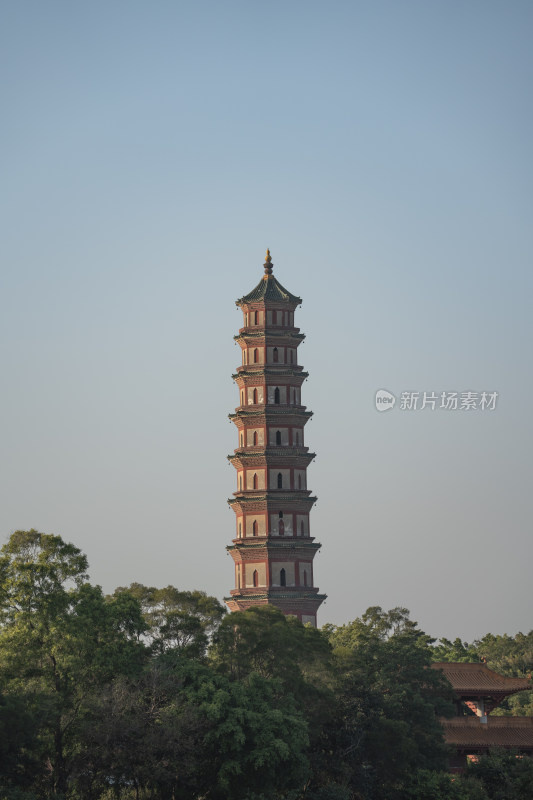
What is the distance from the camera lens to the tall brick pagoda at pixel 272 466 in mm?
80500

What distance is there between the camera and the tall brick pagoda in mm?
80500

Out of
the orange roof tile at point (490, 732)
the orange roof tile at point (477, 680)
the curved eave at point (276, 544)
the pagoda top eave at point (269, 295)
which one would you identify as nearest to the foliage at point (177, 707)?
the orange roof tile at point (490, 732)

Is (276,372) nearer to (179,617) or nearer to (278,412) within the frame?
(278,412)

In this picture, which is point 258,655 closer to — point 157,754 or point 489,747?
point 157,754

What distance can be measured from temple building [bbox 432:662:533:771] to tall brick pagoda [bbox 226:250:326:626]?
1286cm

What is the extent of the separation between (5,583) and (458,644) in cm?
7738

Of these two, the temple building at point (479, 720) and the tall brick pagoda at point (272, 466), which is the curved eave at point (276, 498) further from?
the temple building at point (479, 720)

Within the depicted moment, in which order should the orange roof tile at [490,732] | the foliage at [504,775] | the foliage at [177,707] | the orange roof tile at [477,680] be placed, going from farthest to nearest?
1. the orange roof tile at [477,680]
2. the orange roof tile at [490,732]
3. the foliage at [504,775]
4. the foliage at [177,707]

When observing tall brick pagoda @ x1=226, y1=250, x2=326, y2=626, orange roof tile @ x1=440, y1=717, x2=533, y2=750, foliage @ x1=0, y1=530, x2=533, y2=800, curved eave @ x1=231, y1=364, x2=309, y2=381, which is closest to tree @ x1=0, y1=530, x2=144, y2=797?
foliage @ x1=0, y1=530, x2=533, y2=800

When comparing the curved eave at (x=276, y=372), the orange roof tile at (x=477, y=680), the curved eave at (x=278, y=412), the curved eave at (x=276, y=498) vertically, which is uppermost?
the curved eave at (x=276, y=372)

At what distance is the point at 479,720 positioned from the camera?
6756cm

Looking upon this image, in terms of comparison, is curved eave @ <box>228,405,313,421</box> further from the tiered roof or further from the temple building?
Result: the temple building

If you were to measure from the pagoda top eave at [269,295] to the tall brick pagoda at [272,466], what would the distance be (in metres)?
0.07

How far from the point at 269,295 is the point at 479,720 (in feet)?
104
